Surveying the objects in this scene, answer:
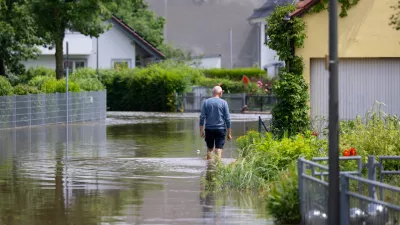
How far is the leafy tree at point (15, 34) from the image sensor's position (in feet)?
125

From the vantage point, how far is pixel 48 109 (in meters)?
34.0

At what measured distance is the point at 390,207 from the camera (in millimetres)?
8180

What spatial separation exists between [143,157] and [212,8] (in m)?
49.9

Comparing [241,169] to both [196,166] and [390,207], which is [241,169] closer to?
[196,166]

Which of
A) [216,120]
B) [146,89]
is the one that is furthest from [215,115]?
[146,89]

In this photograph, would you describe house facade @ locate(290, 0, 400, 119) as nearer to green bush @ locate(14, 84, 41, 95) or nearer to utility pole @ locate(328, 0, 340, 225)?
utility pole @ locate(328, 0, 340, 225)

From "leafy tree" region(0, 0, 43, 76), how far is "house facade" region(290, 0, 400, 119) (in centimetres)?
1940

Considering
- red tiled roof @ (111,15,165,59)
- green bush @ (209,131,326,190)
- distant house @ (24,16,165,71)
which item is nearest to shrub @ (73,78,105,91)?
red tiled roof @ (111,15,165,59)

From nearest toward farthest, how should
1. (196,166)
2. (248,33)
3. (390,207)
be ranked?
(390,207) < (196,166) < (248,33)

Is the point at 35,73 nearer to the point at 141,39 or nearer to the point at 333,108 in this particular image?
the point at 141,39

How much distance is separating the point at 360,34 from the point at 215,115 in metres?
4.35

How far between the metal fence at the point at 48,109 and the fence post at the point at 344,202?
2279cm

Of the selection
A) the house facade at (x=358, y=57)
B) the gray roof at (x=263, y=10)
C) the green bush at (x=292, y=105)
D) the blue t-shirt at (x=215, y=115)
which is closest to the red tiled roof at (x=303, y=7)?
the house facade at (x=358, y=57)

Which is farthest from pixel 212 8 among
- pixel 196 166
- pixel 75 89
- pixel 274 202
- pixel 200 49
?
pixel 274 202
